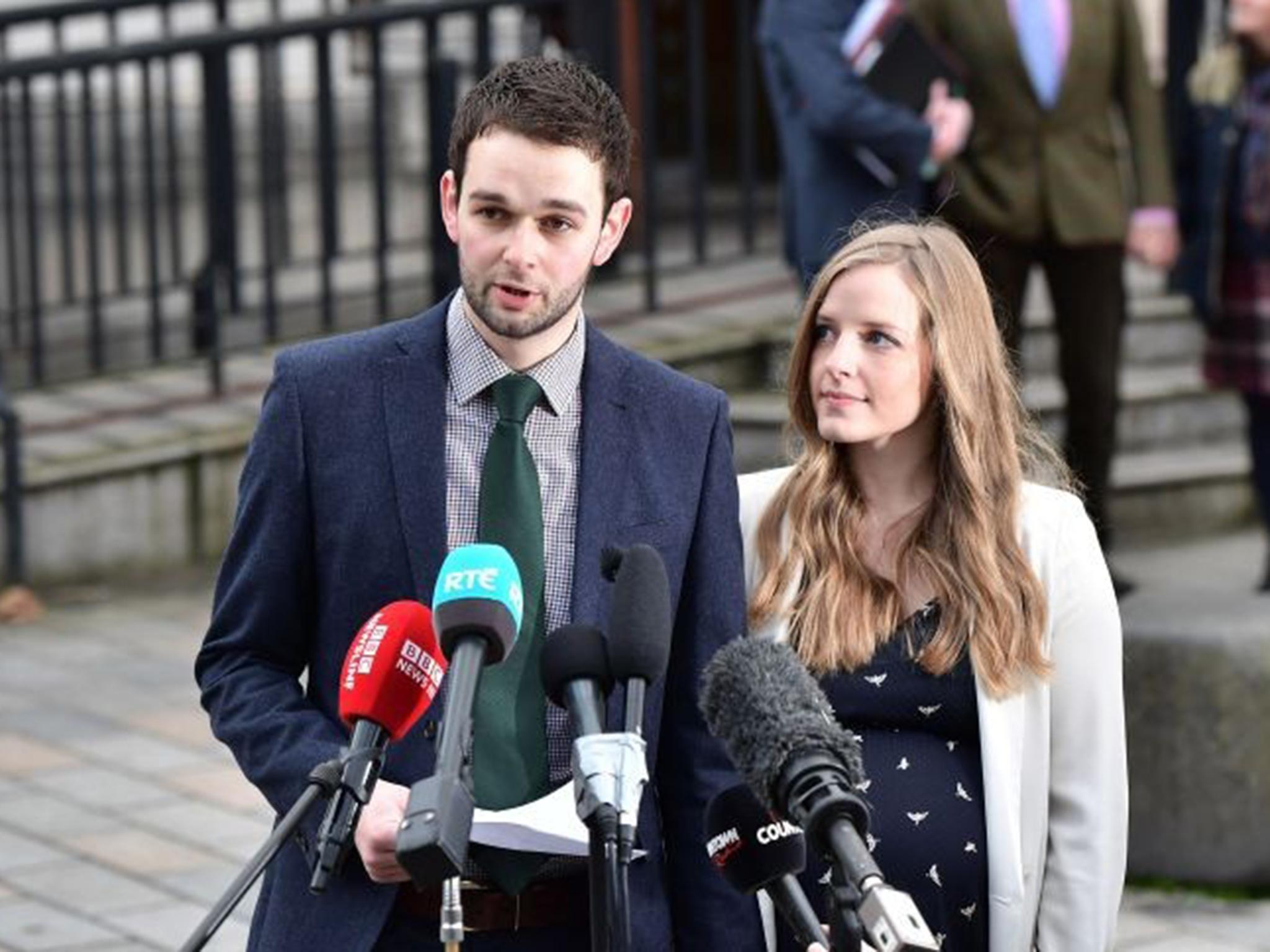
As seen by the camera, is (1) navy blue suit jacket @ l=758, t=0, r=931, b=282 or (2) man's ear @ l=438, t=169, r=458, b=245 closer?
(2) man's ear @ l=438, t=169, r=458, b=245

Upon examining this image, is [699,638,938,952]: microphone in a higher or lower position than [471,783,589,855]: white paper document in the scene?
higher

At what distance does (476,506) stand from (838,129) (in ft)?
14.1

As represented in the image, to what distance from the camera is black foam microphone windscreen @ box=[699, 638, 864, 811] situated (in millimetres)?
2859

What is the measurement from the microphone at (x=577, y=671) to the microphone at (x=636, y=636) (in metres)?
0.01

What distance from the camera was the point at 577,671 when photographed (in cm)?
280

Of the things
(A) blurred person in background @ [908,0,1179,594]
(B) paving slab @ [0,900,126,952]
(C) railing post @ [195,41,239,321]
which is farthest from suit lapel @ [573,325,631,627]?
(C) railing post @ [195,41,239,321]

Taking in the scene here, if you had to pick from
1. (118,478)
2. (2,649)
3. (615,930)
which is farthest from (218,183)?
(615,930)

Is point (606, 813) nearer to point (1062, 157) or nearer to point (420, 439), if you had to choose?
point (420, 439)

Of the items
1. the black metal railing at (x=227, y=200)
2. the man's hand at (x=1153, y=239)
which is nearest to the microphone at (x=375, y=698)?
the man's hand at (x=1153, y=239)

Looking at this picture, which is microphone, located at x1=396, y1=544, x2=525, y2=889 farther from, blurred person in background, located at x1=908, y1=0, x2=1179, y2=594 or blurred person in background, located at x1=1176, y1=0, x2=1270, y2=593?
blurred person in background, located at x1=1176, y1=0, x2=1270, y2=593

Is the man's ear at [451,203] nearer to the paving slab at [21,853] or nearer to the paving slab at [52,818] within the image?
the paving slab at [21,853]

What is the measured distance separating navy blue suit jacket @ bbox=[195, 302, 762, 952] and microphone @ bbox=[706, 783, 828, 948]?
0.24m

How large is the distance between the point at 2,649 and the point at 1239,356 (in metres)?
3.75

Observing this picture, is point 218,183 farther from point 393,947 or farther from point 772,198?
point 393,947
